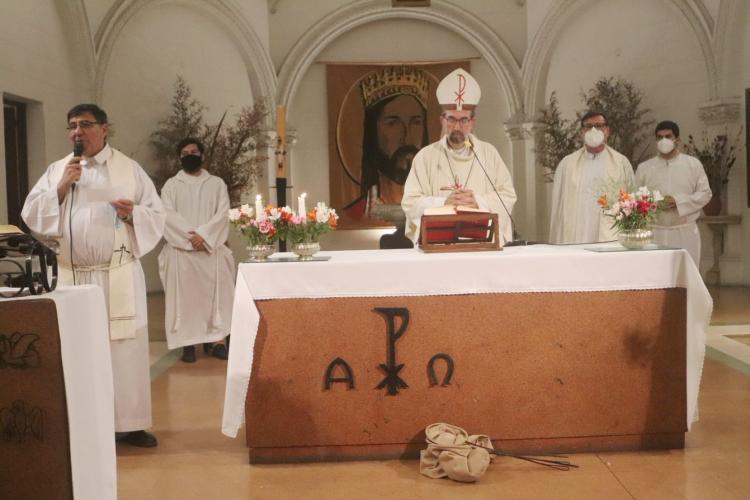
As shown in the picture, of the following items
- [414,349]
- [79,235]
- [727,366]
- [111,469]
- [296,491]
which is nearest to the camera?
[111,469]

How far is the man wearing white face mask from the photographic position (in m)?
6.18

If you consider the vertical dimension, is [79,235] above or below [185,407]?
above

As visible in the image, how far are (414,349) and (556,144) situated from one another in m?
9.62

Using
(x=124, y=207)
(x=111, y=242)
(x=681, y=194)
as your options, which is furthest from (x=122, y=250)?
(x=681, y=194)

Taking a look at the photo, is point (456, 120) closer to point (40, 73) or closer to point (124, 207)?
point (124, 207)

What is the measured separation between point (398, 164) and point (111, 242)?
12703 mm

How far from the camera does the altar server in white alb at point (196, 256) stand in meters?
7.46

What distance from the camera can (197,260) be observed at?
7.60 metres

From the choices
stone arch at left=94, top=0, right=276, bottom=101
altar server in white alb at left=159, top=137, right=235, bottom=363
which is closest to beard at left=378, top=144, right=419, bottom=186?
stone arch at left=94, top=0, right=276, bottom=101

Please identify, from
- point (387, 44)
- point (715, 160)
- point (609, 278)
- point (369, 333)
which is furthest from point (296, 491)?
point (387, 44)

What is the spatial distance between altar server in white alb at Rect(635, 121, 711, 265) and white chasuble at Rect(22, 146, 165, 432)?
5093 millimetres

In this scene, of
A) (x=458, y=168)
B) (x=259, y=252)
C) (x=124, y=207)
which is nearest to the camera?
(x=259, y=252)

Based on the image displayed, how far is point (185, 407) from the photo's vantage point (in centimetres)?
551

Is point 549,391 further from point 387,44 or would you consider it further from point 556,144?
point 387,44
